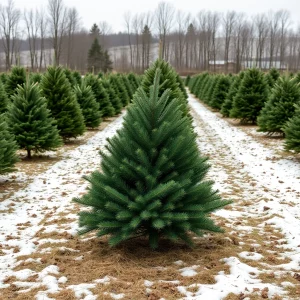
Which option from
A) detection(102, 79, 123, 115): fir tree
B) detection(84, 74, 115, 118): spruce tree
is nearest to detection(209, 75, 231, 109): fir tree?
detection(102, 79, 123, 115): fir tree

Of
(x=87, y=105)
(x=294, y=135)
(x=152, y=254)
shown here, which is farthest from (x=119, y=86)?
(x=152, y=254)

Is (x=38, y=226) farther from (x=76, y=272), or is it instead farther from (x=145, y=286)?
(x=145, y=286)

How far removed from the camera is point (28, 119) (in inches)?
424

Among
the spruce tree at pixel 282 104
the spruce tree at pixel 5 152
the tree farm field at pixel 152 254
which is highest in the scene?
the spruce tree at pixel 282 104

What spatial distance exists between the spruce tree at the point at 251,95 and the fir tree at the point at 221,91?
7.24m

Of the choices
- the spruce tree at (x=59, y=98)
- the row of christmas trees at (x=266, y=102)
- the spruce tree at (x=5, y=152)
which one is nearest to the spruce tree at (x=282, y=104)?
the row of christmas trees at (x=266, y=102)

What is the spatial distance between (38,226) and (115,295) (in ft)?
8.65

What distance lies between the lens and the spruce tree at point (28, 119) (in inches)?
423

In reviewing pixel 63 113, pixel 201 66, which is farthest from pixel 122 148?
pixel 201 66

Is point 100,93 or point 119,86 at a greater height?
point 119,86

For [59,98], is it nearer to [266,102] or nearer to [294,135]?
[294,135]

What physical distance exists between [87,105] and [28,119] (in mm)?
6507

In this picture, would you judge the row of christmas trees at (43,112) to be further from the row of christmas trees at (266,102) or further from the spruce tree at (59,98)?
the row of christmas trees at (266,102)

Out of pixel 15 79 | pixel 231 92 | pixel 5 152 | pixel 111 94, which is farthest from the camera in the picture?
pixel 111 94
